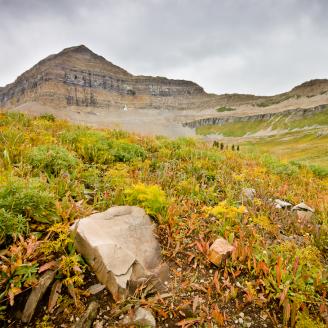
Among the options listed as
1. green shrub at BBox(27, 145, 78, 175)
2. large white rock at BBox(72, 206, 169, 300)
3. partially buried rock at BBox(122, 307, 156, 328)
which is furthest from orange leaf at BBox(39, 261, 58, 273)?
green shrub at BBox(27, 145, 78, 175)

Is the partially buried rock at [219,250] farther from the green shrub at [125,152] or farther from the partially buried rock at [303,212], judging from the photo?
the green shrub at [125,152]

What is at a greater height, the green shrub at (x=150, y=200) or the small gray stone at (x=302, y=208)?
the green shrub at (x=150, y=200)

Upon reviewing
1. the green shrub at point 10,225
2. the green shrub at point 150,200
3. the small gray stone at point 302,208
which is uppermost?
the green shrub at point 10,225

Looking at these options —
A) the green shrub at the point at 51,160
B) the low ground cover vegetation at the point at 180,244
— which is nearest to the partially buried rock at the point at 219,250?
the low ground cover vegetation at the point at 180,244

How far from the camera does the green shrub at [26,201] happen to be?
3.73 m

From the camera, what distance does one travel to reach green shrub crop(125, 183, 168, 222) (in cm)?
502

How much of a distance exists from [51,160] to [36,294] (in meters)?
3.39

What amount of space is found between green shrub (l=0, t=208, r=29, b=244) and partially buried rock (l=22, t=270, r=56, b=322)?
2.23 feet

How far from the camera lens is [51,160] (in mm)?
5973

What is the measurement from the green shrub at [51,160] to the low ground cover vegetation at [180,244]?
23mm

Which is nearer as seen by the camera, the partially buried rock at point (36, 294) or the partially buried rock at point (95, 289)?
the partially buried rock at point (36, 294)

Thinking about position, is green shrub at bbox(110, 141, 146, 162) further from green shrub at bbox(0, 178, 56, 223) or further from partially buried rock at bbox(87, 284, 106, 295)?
partially buried rock at bbox(87, 284, 106, 295)

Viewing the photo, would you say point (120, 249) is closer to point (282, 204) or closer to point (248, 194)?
point (248, 194)

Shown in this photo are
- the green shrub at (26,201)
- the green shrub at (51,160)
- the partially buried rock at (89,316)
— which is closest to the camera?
the partially buried rock at (89,316)
